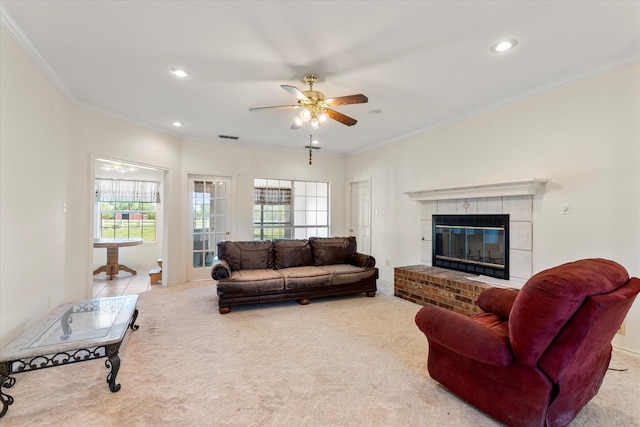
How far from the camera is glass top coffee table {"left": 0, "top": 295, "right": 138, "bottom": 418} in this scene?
1.91 m

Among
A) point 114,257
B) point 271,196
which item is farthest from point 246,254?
point 114,257

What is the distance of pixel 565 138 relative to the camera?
124 inches

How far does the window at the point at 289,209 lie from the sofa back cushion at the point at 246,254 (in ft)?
5.23

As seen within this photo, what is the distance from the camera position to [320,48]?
8.21 feet

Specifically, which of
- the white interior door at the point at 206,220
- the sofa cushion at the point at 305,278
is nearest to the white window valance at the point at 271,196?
the white interior door at the point at 206,220

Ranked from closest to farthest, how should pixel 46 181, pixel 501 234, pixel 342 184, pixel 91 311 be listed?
1. pixel 91 311
2. pixel 46 181
3. pixel 501 234
4. pixel 342 184

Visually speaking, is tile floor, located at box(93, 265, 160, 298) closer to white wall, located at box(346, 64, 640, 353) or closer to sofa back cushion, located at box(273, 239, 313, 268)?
sofa back cushion, located at box(273, 239, 313, 268)

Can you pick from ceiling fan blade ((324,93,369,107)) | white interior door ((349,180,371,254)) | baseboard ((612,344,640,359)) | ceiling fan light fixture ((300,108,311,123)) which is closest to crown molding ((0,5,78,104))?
ceiling fan light fixture ((300,108,311,123))

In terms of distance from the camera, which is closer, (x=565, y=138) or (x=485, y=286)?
(x=565, y=138)

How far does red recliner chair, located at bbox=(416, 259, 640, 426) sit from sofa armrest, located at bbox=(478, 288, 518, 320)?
308mm

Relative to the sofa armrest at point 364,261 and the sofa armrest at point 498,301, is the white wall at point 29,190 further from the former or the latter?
the sofa armrest at point 364,261

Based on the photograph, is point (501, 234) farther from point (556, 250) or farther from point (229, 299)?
point (229, 299)

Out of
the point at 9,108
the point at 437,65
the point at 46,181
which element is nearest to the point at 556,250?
the point at 437,65

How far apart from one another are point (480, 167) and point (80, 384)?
4.74 m
